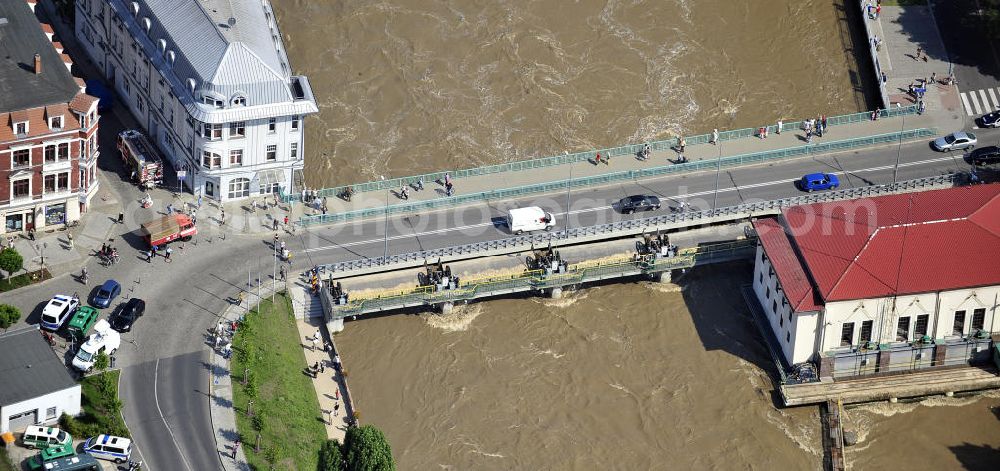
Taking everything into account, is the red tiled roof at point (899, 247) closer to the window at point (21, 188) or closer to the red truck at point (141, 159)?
the red truck at point (141, 159)

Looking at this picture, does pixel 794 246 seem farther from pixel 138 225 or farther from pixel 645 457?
pixel 138 225

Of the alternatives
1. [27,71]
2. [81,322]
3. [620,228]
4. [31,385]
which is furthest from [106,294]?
[620,228]

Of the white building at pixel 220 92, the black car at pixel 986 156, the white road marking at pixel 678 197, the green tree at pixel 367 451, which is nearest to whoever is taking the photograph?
the green tree at pixel 367 451

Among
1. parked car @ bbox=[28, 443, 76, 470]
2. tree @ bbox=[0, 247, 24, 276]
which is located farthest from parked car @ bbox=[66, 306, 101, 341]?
parked car @ bbox=[28, 443, 76, 470]

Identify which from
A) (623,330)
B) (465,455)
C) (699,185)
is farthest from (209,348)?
(699,185)

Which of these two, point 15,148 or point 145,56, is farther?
point 145,56

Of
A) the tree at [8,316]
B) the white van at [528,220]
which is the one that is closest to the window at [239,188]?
the white van at [528,220]
